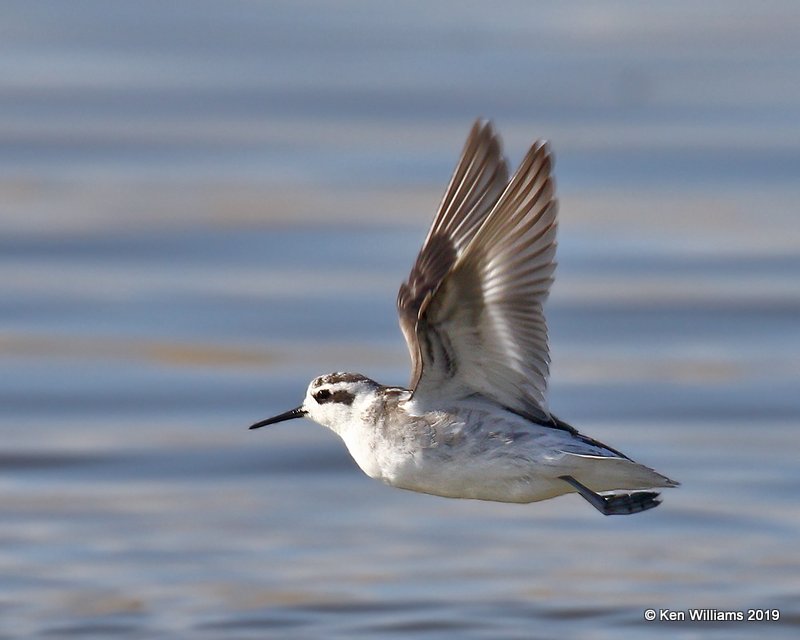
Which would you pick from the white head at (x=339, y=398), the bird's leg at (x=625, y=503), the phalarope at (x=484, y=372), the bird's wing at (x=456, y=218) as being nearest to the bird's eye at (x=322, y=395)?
the white head at (x=339, y=398)

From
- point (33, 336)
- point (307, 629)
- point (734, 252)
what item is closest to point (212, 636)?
point (307, 629)

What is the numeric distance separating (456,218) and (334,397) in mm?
1194

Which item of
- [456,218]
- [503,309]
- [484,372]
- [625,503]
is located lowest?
[625,503]

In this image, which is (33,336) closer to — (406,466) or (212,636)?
(212,636)

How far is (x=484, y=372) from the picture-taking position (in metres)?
11.1

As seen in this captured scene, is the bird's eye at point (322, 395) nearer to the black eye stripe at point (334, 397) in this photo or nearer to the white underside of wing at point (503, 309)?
the black eye stripe at point (334, 397)

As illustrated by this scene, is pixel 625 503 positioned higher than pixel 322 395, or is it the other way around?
pixel 322 395

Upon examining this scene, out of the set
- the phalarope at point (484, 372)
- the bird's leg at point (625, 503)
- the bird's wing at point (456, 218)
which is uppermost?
the bird's wing at point (456, 218)

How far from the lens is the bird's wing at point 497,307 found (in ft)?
34.6

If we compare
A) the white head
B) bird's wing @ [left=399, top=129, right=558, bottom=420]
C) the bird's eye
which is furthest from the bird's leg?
the bird's eye

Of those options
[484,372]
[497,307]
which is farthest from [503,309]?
[484,372]

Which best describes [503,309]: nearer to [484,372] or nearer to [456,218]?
[484,372]

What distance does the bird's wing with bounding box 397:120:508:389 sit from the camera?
11.1 m

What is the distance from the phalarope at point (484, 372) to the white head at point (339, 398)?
7cm
